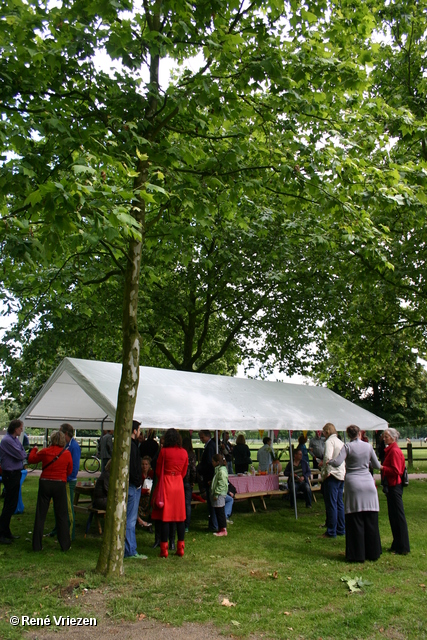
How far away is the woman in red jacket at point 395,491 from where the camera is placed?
7.73 m

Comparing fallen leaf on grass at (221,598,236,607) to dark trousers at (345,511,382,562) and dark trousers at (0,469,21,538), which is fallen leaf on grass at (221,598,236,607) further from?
dark trousers at (0,469,21,538)

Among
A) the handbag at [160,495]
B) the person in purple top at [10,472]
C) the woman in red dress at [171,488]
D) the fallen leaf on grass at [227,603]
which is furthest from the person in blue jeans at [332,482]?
the person in purple top at [10,472]

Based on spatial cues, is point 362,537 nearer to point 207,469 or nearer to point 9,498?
point 207,469

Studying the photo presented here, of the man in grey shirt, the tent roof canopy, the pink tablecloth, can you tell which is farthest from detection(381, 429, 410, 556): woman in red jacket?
the man in grey shirt

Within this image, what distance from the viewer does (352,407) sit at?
51.0 feet

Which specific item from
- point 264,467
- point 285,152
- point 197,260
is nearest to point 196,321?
point 197,260

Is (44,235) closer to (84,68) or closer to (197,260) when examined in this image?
(84,68)

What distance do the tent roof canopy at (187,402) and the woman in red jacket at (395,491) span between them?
3.34 meters

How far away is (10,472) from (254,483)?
19.8ft

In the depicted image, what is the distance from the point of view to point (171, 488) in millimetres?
7547

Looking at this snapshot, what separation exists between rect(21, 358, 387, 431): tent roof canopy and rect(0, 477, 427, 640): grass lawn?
7.27ft

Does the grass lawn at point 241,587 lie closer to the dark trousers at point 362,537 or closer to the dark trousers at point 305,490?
the dark trousers at point 362,537

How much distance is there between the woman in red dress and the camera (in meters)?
7.50

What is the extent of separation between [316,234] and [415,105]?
363cm
